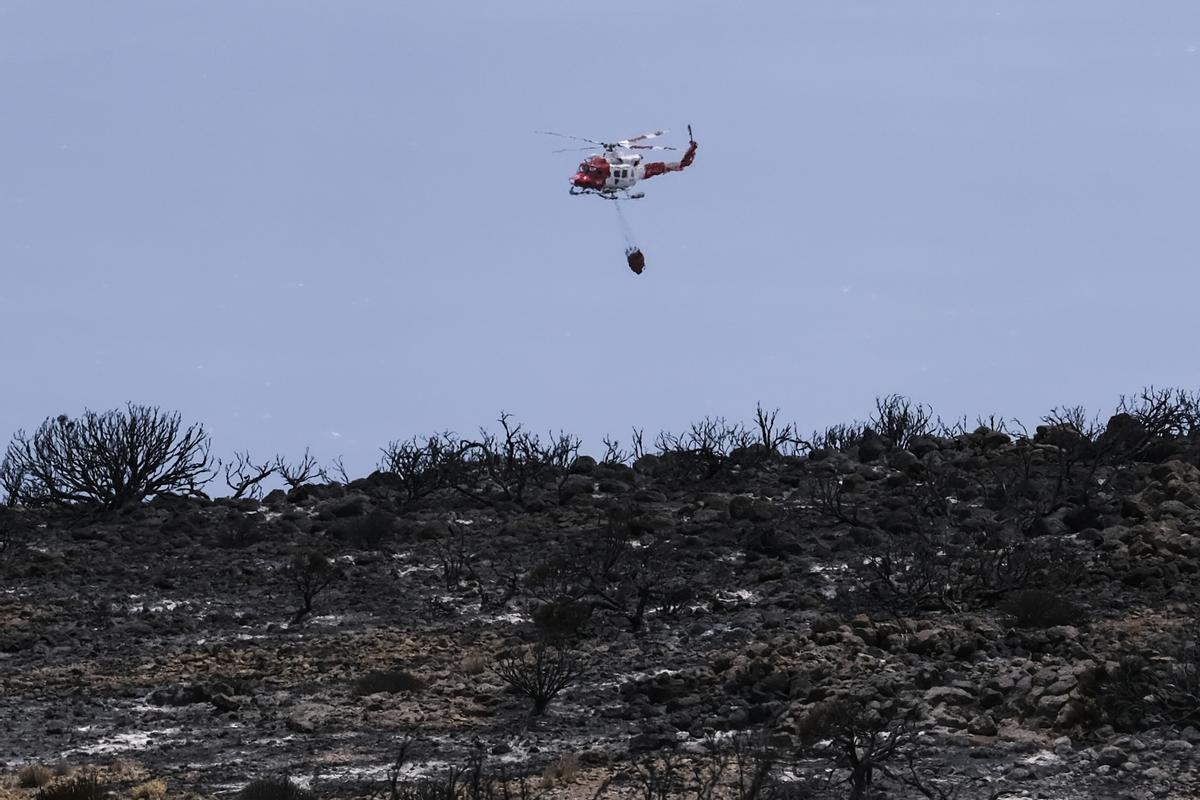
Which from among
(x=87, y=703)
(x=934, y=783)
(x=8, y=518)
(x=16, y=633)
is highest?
(x=8, y=518)

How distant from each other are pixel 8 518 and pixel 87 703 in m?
11.3

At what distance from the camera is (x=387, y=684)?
49.8ft

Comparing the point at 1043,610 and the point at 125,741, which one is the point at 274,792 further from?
the point at 1043,610

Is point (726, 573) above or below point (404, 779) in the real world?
above

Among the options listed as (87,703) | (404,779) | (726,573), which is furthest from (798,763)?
(726,573)

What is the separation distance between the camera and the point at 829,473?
26938mm

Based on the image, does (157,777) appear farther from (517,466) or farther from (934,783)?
(517,466)

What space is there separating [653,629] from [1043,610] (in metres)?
4.11

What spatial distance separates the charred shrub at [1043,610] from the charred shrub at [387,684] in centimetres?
594

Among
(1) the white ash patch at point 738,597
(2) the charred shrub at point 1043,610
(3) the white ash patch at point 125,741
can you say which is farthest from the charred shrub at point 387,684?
(2) the charred shrub at point 1043,610

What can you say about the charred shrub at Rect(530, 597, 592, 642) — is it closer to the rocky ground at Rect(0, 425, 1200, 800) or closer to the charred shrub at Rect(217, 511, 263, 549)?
the rocky ground at Rect(0, 425, 1200, 800)

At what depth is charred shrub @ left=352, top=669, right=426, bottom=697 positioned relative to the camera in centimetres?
1509

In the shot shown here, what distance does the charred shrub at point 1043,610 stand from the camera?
16016mm

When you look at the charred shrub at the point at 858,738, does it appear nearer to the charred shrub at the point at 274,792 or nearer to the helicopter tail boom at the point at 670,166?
the charred shrub at the point at 274,792
